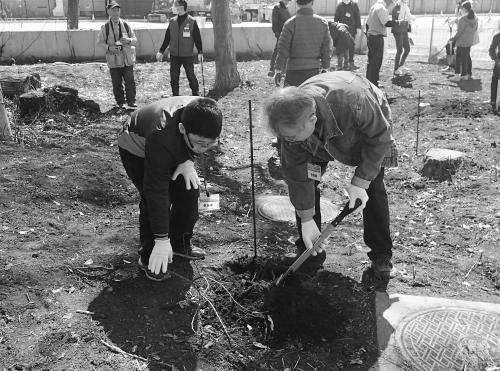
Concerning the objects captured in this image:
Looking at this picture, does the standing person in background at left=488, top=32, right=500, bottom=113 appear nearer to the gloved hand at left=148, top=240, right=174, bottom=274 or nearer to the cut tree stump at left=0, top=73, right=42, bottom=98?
the gloved hand at left=148, top=240, right=174, bottom=274

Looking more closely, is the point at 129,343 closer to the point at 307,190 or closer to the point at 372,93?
the point at 307,190

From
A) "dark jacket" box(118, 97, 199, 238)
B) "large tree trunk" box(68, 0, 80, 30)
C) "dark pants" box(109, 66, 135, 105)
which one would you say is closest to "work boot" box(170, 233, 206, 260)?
"dark jacket" box(118, 97, 199, 238)

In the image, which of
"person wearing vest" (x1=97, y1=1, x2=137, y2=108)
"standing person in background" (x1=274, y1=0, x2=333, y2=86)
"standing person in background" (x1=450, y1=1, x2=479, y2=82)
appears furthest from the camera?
"standing person in background" (x1=450, y1=1, x2=479, y2=82)

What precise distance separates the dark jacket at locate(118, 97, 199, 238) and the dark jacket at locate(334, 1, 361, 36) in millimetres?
8765

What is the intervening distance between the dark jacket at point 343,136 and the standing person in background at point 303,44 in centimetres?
303

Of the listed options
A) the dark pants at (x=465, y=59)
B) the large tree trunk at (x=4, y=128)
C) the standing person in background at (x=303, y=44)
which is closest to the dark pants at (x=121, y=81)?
the large tree trunk at (x=4, y=128)

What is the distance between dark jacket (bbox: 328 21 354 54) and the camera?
35.7ft

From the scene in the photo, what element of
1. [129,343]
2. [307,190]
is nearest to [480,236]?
[307,190]

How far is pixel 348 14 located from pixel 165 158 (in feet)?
30.3

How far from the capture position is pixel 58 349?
2.79 m

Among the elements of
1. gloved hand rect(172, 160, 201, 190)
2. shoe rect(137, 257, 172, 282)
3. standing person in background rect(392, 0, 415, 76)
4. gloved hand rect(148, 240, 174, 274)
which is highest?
standing person in background rect(392, 0, 415, 76)

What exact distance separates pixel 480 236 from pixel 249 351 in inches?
94.7

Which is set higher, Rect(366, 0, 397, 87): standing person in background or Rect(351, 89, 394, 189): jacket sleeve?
Rect(366, 0, 397, 87): standing person in background

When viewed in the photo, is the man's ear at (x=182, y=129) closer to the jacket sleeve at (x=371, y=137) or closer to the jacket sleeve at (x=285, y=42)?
the jacket sleeve at (x=371, y=137)
